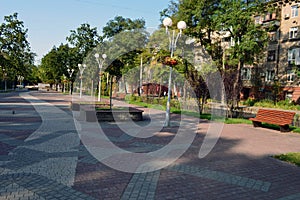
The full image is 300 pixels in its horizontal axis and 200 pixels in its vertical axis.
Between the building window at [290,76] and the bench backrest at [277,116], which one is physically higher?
the building window at [290,76]

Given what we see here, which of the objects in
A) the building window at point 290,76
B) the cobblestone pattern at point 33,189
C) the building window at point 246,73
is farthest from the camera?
the building window at point 246,73

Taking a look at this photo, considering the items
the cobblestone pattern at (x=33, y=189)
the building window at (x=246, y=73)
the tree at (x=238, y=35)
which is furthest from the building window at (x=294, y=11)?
the cobblestone pattern at (x=33, y=189)

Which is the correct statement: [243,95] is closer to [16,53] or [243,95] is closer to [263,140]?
[263,140]

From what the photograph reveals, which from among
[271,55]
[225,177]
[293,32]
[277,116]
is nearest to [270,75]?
[271,55]

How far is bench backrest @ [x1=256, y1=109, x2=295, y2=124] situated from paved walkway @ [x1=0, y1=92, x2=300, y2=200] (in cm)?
294

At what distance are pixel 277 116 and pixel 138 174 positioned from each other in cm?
845

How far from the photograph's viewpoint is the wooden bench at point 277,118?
1050 centimetres

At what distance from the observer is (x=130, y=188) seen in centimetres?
418

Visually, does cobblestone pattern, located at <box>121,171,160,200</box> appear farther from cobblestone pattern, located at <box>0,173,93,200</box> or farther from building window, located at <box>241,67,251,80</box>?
building window, located at <box>241,67,251,80</box>

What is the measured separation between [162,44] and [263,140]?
78.9ft

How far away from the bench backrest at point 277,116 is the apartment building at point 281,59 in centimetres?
1823

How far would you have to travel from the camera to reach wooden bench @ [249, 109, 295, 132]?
10.5 meters

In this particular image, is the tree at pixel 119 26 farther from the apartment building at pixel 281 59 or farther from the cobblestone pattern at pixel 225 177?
the cobblestone pattern at pixel 225 177

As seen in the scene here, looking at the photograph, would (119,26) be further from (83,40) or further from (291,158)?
(291,158)
